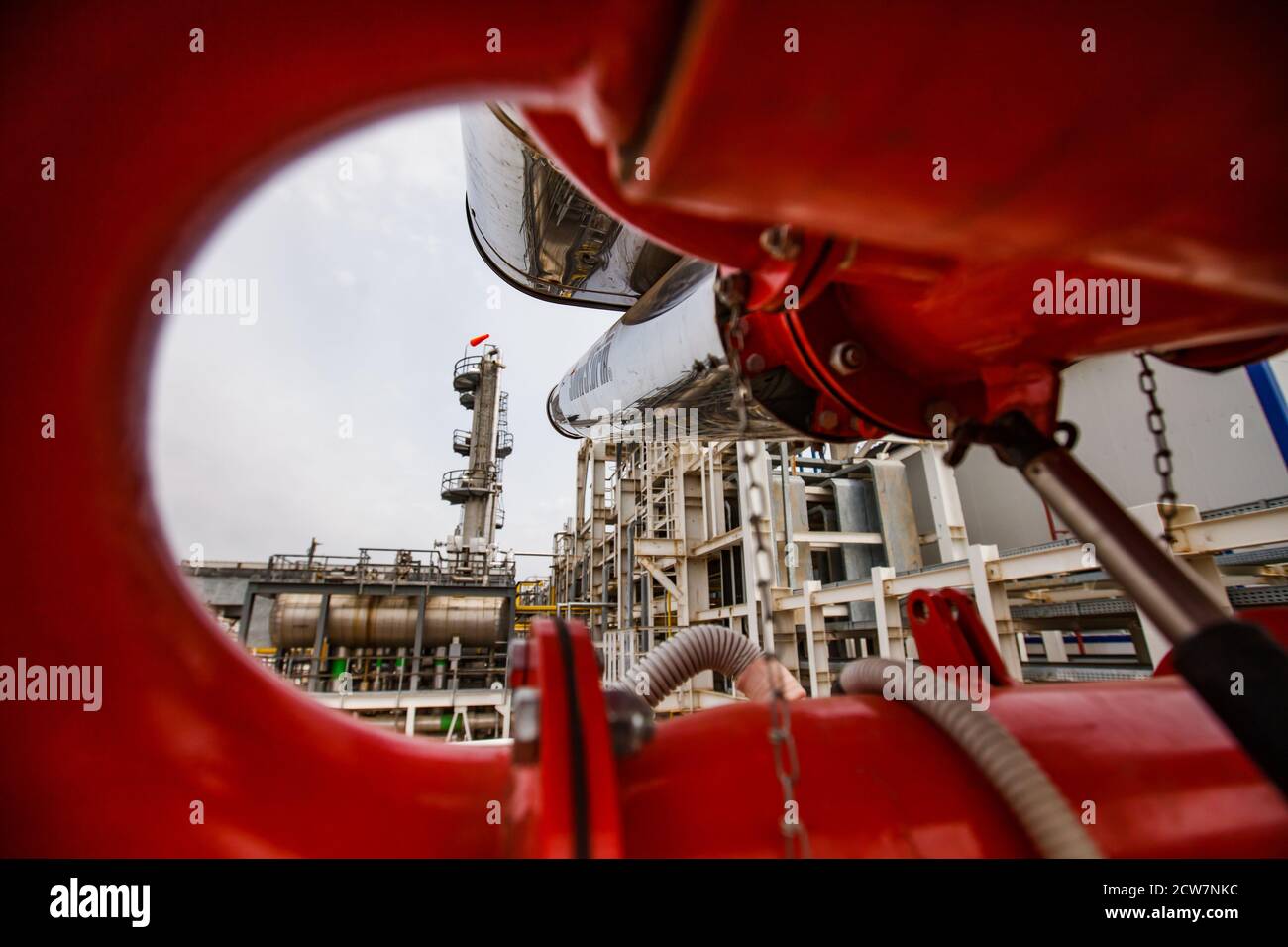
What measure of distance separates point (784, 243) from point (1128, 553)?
451mm

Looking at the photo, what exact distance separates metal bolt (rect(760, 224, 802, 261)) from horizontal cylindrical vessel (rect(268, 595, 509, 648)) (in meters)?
10.2

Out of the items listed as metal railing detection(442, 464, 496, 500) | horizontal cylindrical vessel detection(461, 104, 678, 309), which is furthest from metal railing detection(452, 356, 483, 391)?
horizontal cylindrical vessel detection(461, 104, 678, 309)

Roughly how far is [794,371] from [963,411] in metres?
0.29

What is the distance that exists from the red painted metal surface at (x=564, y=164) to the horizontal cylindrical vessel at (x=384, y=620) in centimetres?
991

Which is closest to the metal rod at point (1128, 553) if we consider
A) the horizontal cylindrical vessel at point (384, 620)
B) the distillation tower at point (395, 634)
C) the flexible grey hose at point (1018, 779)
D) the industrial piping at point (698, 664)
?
the flexible grey hose at point (1018, 779)

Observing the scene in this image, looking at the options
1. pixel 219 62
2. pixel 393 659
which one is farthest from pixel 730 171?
pixel 393 659

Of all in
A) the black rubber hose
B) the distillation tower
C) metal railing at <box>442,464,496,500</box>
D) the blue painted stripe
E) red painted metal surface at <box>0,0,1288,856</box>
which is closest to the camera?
red painted metal surface at <box>0,0,1288,856</box>

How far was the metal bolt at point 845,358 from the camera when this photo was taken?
0.80 m

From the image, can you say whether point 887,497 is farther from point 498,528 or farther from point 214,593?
point 498,528

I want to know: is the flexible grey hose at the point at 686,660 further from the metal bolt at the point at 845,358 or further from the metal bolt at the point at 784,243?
the metal bolt at the point at 784,243

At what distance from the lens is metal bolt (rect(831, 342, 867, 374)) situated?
0.80 metres

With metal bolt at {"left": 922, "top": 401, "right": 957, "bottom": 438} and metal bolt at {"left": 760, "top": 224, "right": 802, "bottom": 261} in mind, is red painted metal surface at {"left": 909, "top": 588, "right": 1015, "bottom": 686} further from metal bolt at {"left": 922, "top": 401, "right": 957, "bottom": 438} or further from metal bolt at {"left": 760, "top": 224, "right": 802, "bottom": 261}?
metal bolt at {"left": 760, "top": 224, "right": 802, "bottom": 261}

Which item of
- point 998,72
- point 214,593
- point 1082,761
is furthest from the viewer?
point 214,593

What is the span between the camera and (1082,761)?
0.58 m
